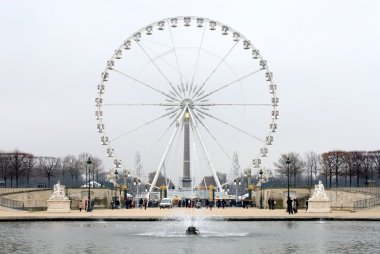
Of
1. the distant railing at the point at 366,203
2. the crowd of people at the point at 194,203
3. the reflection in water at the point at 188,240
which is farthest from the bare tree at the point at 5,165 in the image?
the reflection in water at the point at 188,240

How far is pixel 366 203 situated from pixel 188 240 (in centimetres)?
3032

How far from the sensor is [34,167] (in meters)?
102

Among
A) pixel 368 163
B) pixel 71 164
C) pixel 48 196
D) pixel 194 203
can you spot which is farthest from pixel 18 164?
pixel 368 163

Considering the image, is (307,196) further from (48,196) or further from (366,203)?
(48,196)

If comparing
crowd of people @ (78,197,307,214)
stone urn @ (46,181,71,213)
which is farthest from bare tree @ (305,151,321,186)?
stone urn @ (46,181,71,213)

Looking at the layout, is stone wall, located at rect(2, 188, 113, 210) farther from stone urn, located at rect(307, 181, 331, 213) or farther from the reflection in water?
the reflection in water

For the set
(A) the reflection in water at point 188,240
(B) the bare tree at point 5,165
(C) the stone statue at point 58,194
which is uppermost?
(B) the bare tree at point 5,165

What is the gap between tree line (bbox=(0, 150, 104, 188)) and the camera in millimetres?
88312

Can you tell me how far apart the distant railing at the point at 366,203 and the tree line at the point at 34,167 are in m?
36.3

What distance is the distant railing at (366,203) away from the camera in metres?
50.7

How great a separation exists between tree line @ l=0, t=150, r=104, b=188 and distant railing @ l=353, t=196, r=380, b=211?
36294 millimetres

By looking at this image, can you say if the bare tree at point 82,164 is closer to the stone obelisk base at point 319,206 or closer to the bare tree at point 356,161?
the bare tree at point 356,161

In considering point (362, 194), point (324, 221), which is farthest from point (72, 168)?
point (324, 221)

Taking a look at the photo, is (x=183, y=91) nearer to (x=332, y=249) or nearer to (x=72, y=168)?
(x=332, y=249)
